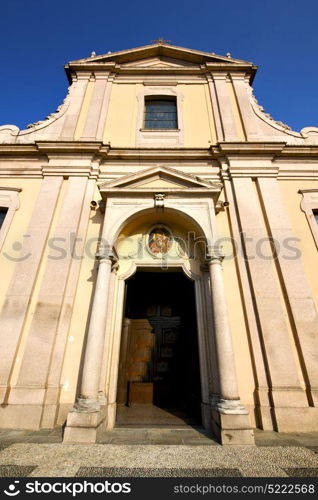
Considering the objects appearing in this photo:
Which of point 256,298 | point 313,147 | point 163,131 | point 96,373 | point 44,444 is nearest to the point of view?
point 44,444

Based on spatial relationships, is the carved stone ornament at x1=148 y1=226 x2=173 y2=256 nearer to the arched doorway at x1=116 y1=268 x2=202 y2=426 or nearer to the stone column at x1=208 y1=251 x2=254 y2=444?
the arched doorway at x1=116 y1=268 x2=202 y2=426

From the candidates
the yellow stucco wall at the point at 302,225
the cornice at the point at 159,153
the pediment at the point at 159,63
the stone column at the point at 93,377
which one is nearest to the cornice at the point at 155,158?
the cornice at the point at 159,153

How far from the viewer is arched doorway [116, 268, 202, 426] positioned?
6102 mm

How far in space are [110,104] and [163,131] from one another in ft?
8.76

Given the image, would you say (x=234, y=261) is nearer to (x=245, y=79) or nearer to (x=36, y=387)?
(x=36, y=387)

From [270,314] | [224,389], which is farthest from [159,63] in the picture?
[224,389]

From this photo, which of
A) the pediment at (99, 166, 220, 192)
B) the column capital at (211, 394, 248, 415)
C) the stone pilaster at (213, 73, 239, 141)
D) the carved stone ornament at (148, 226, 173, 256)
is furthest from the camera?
A: the stone pilaster at (213, 73, 239, 141)

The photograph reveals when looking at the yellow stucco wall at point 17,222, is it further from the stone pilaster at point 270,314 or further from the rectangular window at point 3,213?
the stone pilaster at point 270,314

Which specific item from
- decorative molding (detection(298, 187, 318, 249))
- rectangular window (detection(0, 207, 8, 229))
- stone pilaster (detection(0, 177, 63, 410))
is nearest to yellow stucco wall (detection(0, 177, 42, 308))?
stone pilaster (detection(0, 177, 63, 410))

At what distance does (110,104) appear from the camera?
31.4 ft

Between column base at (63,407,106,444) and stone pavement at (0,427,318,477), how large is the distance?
19cm

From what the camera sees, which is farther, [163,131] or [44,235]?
[163,131]

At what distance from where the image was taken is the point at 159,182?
23.0ft
